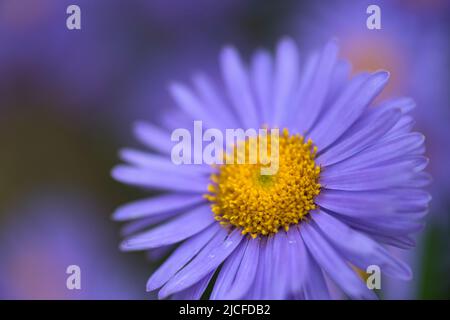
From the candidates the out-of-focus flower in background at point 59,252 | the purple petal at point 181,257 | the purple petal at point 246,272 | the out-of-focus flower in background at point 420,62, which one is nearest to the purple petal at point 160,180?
the purple petal at point 181,257

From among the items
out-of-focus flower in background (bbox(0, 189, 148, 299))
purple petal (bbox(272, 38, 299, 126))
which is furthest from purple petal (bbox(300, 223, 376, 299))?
out-of-focus flower in background (bbox(0, 189, 148, 299))

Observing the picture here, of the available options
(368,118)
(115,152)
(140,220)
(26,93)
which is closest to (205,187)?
(140,220)

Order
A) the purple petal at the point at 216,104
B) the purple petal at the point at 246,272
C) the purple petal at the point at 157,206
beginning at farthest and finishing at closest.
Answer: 1. the purple petal at the point at 216,104
2. the purple petal at the point at 157,206
3. the purple petal at the point at 246,272

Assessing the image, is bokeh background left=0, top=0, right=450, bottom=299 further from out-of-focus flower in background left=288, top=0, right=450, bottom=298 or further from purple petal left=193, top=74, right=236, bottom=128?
purple petal left=193, top=74, right=236, bottom=128

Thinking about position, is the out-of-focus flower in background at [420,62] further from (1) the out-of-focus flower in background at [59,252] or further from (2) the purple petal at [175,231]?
(1) the out-of-focus flower in background at [59,252]

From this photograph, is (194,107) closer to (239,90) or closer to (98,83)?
(239,90)

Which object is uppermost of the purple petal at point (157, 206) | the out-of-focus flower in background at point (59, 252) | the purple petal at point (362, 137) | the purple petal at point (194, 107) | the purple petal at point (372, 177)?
the purple petal at point (194, 107)

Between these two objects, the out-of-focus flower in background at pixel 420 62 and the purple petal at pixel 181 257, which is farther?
the out-of-focus flower in background at pixel 420 62
